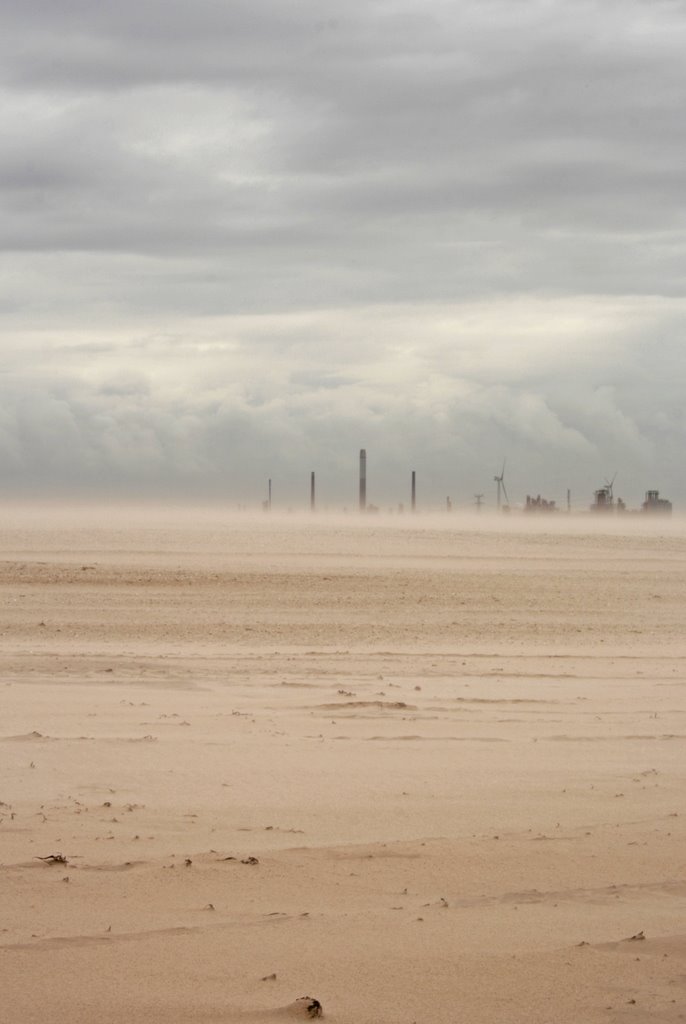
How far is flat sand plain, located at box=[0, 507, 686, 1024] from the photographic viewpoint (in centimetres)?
520

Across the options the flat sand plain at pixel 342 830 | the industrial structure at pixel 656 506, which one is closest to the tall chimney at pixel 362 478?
the industrial structure at pixel 656 506

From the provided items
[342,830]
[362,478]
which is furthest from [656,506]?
[342,830]

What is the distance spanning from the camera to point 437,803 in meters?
7.98

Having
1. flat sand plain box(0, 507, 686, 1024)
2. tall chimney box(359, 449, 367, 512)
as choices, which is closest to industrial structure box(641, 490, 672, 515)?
tall chimney box(359, 449, 367, 512)

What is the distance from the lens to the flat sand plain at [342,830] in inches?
205

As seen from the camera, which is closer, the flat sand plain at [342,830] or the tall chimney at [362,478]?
the flat sand plain at [342,830]

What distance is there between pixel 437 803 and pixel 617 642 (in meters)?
10.1

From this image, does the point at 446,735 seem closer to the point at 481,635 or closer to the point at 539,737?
the point at 539,737

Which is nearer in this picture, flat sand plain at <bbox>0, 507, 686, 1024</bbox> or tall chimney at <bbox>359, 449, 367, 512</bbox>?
flat sand plain at <bbox>0, 507, 686, 1024</bbox>

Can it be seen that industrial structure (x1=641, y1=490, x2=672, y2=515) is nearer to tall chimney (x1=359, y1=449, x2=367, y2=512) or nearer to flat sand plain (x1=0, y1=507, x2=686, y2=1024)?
tall chimney (x1=359, y1=449, x2=367, y2=512)

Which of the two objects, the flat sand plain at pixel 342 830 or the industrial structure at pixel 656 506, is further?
the industrial structure at pixel 656 506

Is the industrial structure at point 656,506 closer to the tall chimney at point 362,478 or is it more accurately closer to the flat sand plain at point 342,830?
the tall chimney at point 362,478

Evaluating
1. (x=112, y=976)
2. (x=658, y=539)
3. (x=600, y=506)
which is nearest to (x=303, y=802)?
(x=112, y=976)

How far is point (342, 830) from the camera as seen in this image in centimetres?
736
